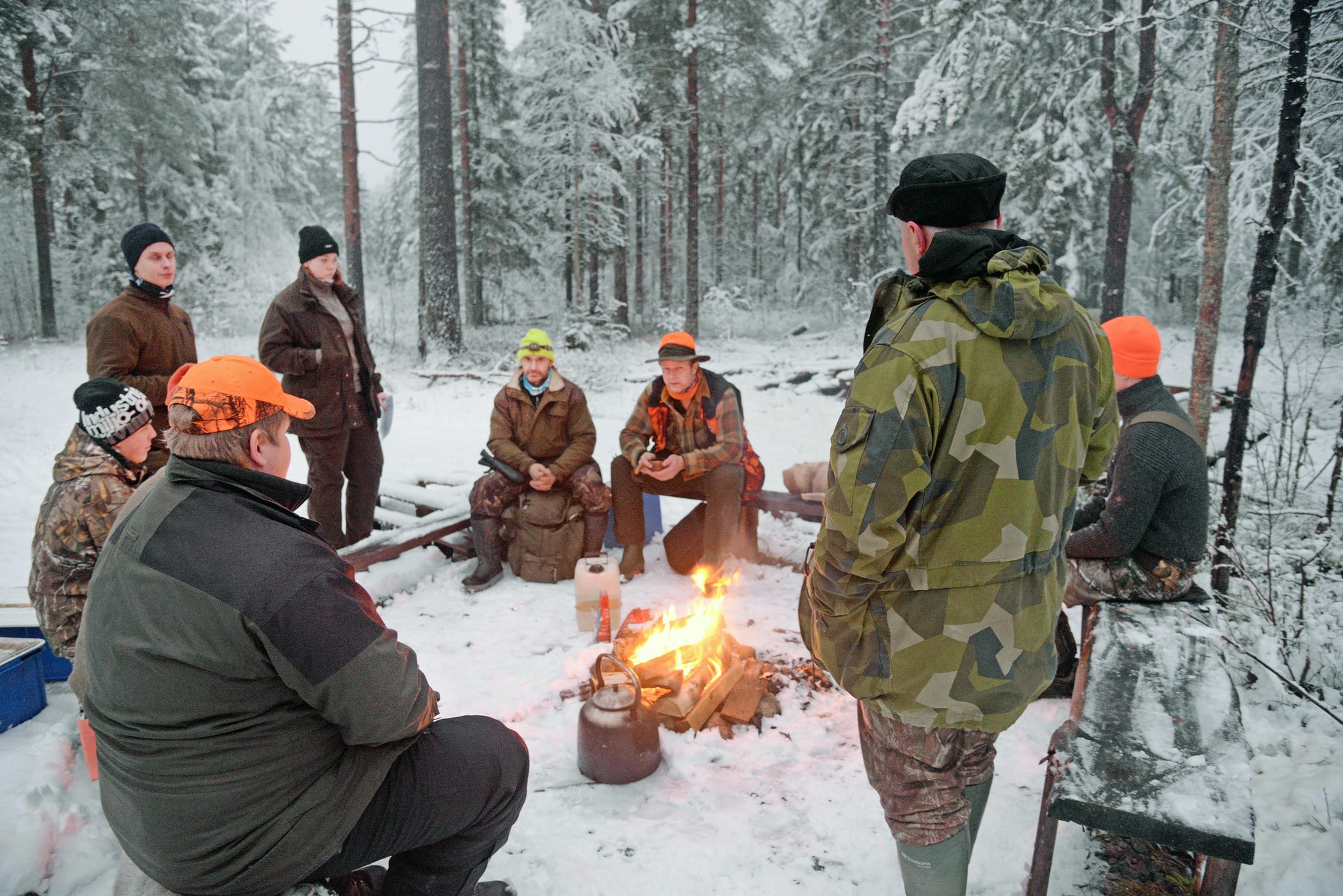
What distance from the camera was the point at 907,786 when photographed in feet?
6.14

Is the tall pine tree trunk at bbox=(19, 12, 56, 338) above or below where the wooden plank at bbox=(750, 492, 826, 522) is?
above

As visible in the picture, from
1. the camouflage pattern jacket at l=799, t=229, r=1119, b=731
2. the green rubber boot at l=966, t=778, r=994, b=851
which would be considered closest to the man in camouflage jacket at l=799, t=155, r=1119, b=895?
the camouflage pattern jacket at l=799, t=229, r=1119, b=731

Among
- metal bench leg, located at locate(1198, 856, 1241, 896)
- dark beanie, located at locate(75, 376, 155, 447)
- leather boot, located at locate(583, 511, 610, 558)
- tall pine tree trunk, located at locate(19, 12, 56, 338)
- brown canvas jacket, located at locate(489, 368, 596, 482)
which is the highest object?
tall pine tree trunk, located at locate(19, 12, 56, 338)

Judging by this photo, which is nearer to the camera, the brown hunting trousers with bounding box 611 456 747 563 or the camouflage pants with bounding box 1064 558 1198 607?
the camouflage pants with bounding box 1064 558 1198 607

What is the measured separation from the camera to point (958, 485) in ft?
5.48

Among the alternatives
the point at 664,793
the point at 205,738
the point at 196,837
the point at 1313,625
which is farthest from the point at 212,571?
the point at 1313,625

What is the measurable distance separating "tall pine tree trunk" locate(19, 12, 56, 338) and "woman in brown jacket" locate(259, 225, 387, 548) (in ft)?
46.5

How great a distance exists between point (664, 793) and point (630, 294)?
2861cm

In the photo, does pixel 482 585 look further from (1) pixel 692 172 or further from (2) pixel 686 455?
(1) pixel 692 172

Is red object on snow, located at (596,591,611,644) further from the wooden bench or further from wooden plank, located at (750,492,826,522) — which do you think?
the wooden bench

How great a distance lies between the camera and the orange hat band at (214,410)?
1.72 metres

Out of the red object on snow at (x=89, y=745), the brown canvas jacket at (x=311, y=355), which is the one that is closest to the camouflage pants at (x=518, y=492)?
the brown canvas jacket at (x=311, y=355)

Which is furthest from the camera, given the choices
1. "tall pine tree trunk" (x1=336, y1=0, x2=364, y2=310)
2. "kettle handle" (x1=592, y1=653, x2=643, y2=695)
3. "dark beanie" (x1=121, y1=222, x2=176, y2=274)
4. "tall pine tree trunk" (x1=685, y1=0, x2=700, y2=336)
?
"tall pine tree trunk" (x1=685, y1=0, x2=700, y2=336)

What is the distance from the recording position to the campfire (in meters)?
3.25
